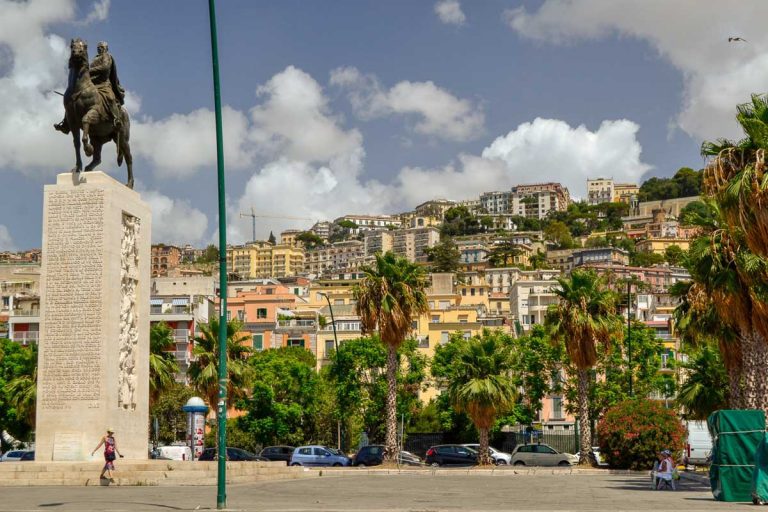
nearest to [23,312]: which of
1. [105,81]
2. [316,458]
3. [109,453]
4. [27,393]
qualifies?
[27,393]

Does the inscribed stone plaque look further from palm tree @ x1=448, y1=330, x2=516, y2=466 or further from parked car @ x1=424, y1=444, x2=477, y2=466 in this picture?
parked car @ x1=424, y1=444, x2=477, y2=466

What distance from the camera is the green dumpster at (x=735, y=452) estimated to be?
26.1 m

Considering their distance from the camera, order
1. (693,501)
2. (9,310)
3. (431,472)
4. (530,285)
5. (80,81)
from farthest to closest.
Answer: (530,285) < (9,310) < (431,472) < (80,81) < (693,501)

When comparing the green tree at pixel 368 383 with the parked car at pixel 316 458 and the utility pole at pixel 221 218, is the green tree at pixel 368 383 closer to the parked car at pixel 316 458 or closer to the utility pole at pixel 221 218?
the parked car at pixel 316 458

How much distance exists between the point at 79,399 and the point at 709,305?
21.9 metres

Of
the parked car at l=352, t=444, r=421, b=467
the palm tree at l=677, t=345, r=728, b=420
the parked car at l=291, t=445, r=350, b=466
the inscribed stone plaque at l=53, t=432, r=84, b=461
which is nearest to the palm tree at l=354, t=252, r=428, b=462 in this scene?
the parked car at l=352, t=444, r=421, b=467

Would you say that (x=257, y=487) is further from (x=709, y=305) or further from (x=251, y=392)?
(x=251, y=392)

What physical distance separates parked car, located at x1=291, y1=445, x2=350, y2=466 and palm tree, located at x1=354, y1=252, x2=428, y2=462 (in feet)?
7.67

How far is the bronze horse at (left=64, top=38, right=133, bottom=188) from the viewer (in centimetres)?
3219

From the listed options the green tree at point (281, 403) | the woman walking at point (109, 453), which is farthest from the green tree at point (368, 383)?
the woman walking at point (109, 453)

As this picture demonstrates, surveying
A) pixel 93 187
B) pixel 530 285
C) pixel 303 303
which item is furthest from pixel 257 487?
pixel 530 285

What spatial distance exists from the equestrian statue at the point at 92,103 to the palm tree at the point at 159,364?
16.1 m

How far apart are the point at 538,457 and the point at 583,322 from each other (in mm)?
7622

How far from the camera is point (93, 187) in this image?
31.6 metres
